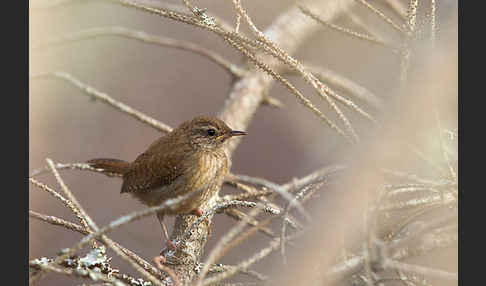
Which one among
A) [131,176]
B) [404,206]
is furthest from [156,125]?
[404,206]

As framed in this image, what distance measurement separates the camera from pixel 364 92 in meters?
4.01

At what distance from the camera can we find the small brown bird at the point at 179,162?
3736 millimetres

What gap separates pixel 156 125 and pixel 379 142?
108 inches

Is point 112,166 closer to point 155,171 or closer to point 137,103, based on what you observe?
point 155,171

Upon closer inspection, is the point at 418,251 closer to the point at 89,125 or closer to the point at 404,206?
the point at 404,206

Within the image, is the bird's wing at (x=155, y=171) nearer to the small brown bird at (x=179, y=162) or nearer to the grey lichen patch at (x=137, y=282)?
the small brown bird at (x=179, y=162)

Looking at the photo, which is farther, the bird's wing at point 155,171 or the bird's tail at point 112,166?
the bird's tail at point 112,166

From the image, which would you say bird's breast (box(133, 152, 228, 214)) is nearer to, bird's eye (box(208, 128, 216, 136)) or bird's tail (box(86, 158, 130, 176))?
bird's eye (box(208, 128, 216, 136))

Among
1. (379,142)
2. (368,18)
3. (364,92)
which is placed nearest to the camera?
(379,142)

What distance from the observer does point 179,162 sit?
380 cm

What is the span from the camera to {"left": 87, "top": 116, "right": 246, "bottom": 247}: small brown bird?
374cm

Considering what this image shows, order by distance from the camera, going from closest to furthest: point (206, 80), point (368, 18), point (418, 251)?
point (418, 251) < point (368, 18) < point (206, 80)

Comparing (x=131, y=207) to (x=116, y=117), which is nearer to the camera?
(x=131, y=207)

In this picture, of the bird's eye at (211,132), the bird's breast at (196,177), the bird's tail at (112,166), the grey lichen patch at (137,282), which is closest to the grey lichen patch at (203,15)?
the grey lichen patch at (137,282)
